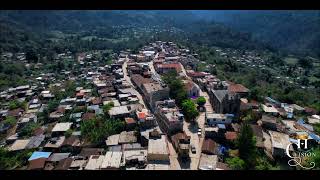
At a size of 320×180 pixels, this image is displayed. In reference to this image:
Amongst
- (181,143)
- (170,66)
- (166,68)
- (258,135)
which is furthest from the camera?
(170,66)

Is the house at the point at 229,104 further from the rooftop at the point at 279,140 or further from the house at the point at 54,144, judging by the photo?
the house at the point at 54,144

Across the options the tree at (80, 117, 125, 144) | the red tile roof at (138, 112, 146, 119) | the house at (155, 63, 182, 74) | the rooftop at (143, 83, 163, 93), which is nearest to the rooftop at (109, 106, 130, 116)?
the tree at (80, 117, 125, 144)

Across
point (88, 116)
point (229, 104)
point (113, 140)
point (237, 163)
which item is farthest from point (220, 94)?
point (88, 116)

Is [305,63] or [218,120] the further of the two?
[305,63]

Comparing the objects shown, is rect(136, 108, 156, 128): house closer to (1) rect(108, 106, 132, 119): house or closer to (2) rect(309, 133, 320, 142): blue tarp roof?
(1) rect(108, 106, 132, 119): house

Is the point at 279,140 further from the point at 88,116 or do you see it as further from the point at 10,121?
the point at 10,121

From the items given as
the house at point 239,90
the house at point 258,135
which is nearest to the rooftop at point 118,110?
the house at point 258,135

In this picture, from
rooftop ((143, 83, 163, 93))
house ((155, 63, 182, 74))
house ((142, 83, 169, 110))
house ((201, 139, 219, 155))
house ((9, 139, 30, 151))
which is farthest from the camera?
house ((155, 63, 182, 74))
